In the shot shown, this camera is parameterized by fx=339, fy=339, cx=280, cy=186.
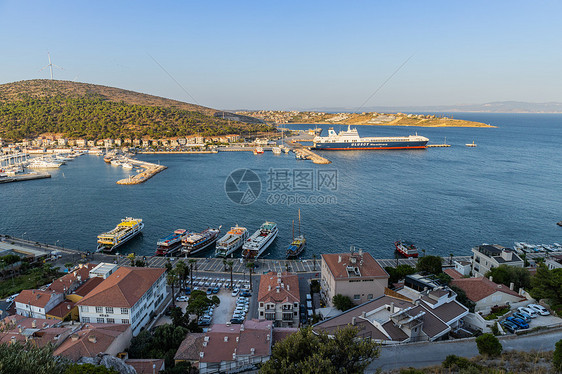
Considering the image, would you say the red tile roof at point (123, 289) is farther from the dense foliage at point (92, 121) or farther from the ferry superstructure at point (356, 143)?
the dense foliage at point (92, 121)

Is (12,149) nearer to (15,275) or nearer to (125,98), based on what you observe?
(15,275)

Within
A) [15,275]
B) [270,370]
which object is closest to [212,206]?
[15,275]

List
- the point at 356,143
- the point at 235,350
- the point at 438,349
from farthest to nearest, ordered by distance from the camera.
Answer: the point at 356,143, the point at 235,350, the point at 438,349

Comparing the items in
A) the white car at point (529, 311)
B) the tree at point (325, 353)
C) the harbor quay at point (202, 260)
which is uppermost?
the tree at point (325, 353)

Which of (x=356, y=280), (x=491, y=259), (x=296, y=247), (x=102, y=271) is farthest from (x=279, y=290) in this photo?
(x=491, y=259)

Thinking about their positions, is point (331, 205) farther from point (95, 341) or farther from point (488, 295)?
point (95, 341)

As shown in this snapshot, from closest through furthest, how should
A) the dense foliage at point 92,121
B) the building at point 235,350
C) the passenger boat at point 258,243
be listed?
1. the building at point 235,350
2. the passenger boat at point 258,243
3. the dense foliage at point 92,121

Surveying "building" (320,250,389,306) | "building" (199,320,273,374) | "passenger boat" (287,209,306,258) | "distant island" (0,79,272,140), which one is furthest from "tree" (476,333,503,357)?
"distant island" (0,79,272,140)

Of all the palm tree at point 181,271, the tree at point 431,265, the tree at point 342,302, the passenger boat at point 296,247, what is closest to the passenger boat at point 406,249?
the tree at point 431,265
